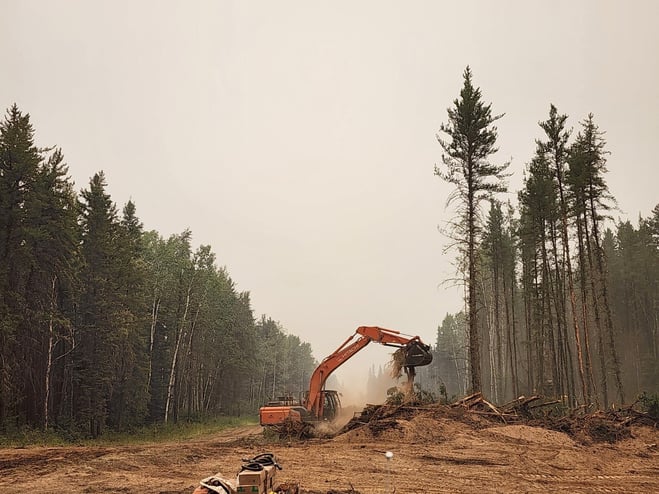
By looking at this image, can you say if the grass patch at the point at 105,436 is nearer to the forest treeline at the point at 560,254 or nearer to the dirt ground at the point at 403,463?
the dirt ground at the point at 403,463

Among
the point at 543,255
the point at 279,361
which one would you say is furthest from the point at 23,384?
the point at 279,361

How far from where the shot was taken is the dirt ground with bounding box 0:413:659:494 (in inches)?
395

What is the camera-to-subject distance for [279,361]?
92000 millimetres

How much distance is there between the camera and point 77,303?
28188 mm

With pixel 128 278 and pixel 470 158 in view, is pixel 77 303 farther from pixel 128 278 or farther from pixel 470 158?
pixel 470 158

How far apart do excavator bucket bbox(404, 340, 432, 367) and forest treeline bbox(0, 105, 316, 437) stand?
17.6 metres

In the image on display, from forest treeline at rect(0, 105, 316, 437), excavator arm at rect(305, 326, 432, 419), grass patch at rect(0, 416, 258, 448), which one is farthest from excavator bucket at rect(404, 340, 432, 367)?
forest treeline at rect(0, 105, 316, 437)

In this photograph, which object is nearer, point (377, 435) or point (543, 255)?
point (377, 435)

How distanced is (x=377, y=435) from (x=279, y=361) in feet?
252

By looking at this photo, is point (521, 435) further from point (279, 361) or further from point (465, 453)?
point (279, 361)

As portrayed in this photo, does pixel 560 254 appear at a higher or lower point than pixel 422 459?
higher

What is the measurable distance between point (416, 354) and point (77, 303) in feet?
70.6

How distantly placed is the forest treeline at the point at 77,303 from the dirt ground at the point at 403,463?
956 cm

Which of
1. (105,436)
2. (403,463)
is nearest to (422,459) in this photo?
(403,463)
